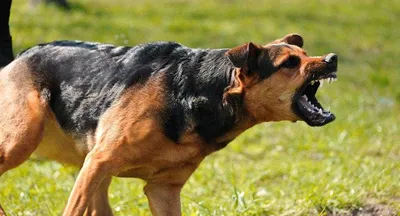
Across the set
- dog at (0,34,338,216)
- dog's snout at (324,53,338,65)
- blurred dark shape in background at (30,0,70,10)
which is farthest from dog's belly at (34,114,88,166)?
blurred dark shape in background at (30,0,70,10)

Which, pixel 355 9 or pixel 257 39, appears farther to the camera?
pixel 355 9

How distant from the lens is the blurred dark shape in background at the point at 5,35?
22.7 ft

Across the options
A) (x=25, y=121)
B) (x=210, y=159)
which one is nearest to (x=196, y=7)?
(x=210, y=159)

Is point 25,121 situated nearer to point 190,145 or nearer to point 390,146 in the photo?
point 190,145

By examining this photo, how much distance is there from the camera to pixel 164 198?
6.32m

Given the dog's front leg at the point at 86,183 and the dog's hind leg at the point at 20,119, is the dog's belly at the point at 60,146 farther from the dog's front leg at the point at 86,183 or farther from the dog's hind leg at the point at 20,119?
the dog's front leg at the point at 86,183

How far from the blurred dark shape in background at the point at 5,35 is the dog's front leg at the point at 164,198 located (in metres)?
1.81

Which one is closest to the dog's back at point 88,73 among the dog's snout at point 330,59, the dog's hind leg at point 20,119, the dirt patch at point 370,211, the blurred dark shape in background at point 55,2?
the dog's hind leg at point 20,119

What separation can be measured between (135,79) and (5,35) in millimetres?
1554

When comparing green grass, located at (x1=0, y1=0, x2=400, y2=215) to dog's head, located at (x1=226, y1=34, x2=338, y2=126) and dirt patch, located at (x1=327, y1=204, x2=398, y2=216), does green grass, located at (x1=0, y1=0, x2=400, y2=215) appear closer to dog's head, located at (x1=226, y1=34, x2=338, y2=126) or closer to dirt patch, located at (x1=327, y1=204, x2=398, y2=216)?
dirt patch, located at (x1=327, y1=204, x2=398, y2=216)

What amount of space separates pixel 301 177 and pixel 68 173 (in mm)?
2558

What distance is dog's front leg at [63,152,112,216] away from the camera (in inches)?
227

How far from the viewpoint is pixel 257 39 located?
52.8ft

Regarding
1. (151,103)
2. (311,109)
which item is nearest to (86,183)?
(151,103)
